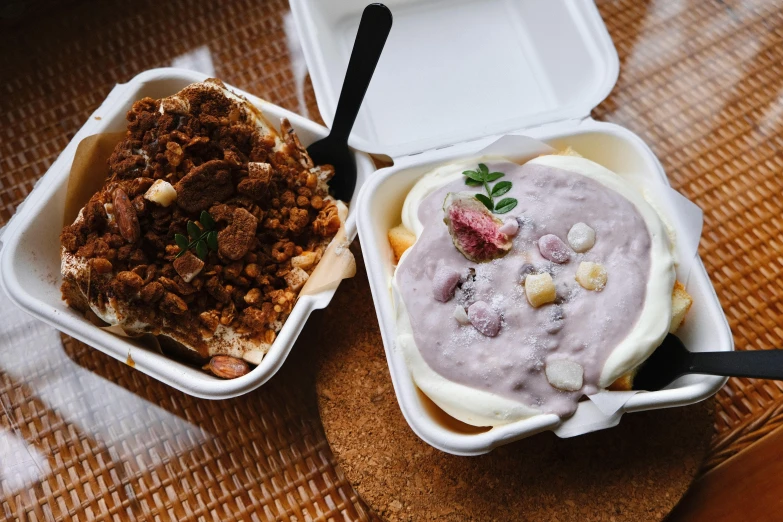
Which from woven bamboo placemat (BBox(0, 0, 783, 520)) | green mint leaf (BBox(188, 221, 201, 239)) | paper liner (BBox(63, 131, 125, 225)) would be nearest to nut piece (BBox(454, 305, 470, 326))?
woven bamboo placemat (BBox(0, 0, 783, 520))

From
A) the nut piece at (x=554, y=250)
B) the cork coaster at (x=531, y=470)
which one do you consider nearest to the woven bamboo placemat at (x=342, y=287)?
the cork coaster at (x=531, y=470)

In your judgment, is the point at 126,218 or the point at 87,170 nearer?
the point at 126,218

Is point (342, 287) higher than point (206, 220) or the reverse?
the reverse

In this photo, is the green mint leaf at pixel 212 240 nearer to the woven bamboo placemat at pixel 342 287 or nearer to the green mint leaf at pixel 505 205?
the woven bamboo placemat at pixel 342 287

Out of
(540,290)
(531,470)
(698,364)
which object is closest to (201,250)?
(540,290)

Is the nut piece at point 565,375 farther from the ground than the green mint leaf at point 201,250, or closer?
closer

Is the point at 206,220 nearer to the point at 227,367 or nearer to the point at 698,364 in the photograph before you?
the point at 227,367

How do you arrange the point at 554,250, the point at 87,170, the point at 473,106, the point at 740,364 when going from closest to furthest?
the point at 740,364
the point at 554,250
the point at 87,170
the point at 473,106

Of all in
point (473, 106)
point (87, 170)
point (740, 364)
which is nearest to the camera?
point (740, 364)
